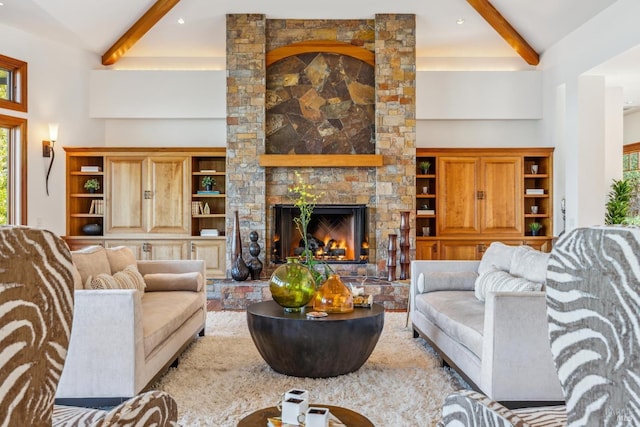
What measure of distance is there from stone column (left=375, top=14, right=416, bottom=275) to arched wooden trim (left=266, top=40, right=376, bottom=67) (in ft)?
0.71

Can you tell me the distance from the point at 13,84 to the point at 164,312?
441cm

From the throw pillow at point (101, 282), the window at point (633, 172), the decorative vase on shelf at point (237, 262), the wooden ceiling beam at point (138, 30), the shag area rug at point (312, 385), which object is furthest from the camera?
the window at point (633, 172)

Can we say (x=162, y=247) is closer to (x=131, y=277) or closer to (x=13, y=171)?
(x=13, y=171)

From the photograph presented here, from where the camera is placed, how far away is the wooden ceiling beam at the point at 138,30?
6.89 meters

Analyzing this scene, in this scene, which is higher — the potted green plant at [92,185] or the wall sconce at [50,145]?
the wall sconce at [50,145]

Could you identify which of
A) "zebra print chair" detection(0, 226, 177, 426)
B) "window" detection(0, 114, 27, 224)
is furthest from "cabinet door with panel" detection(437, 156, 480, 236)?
"zebra print chair" detection(0, 226, 177, 426)

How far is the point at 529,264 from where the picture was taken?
364cm

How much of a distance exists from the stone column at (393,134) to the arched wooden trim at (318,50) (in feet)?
0.71

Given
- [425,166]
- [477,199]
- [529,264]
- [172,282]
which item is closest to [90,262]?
[172,282]

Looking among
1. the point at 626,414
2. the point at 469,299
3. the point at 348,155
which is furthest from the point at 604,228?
the point at 348,155

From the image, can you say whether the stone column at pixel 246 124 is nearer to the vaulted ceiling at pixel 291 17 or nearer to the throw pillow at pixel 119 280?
the vaulted ceiling at pixel 291 17

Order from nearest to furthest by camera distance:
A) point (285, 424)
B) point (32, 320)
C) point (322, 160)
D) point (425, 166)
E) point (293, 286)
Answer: point (32, 320), point (285, 424), point (293, 286), point (322, 160), point (425, 166)

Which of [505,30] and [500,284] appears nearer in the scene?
[500,284]

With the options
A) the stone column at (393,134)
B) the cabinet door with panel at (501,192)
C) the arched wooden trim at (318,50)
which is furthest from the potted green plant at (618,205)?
the arched wooden trim at (318,50)
